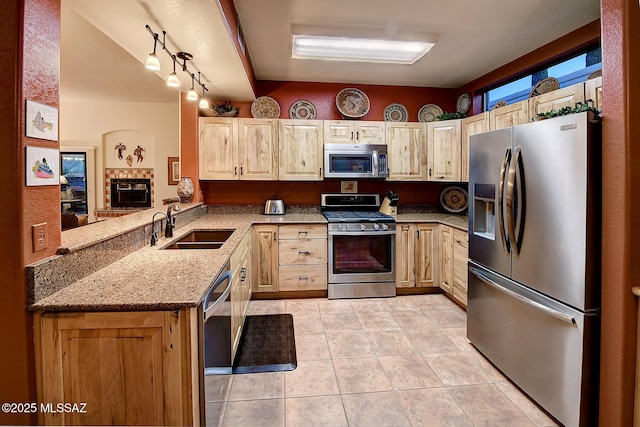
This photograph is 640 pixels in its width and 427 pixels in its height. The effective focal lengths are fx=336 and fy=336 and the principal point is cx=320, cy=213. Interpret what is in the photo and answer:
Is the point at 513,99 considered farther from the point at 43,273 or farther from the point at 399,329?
the point at 43,273

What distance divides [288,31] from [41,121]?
87.3 inches

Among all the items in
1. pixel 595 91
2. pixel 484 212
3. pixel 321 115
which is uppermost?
pixel 321 115

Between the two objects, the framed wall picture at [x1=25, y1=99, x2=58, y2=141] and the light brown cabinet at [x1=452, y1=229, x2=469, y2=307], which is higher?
the framed wall picture at [x1=25, y1=99, x2=58, y2=141]

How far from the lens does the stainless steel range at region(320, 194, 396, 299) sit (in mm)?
3824

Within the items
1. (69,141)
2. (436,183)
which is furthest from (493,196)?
(69,141)

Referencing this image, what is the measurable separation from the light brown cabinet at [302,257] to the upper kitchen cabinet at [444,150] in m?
1.61

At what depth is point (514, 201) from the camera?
2.11 meters

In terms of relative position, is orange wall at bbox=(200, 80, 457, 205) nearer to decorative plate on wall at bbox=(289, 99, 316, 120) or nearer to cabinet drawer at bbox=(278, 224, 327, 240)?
decorative plate on wall at bbox=(289, 99, 316, 120)

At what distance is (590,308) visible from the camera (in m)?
1.71

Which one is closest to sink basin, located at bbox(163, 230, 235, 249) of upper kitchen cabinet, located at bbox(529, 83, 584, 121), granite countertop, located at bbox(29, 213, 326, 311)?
granite countertop, located at bbox(29, 213, 326, 311)

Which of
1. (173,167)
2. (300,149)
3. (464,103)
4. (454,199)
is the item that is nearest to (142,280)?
(300,149)

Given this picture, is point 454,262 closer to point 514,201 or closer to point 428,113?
point 514,201

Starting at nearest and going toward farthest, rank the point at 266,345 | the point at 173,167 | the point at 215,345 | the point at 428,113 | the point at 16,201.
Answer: the point at 16,201
the point at 215,345
the point at 266,345
the point at 428,113
the point at 173,167

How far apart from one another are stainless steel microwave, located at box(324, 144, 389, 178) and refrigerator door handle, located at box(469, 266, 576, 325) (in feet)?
5.98
